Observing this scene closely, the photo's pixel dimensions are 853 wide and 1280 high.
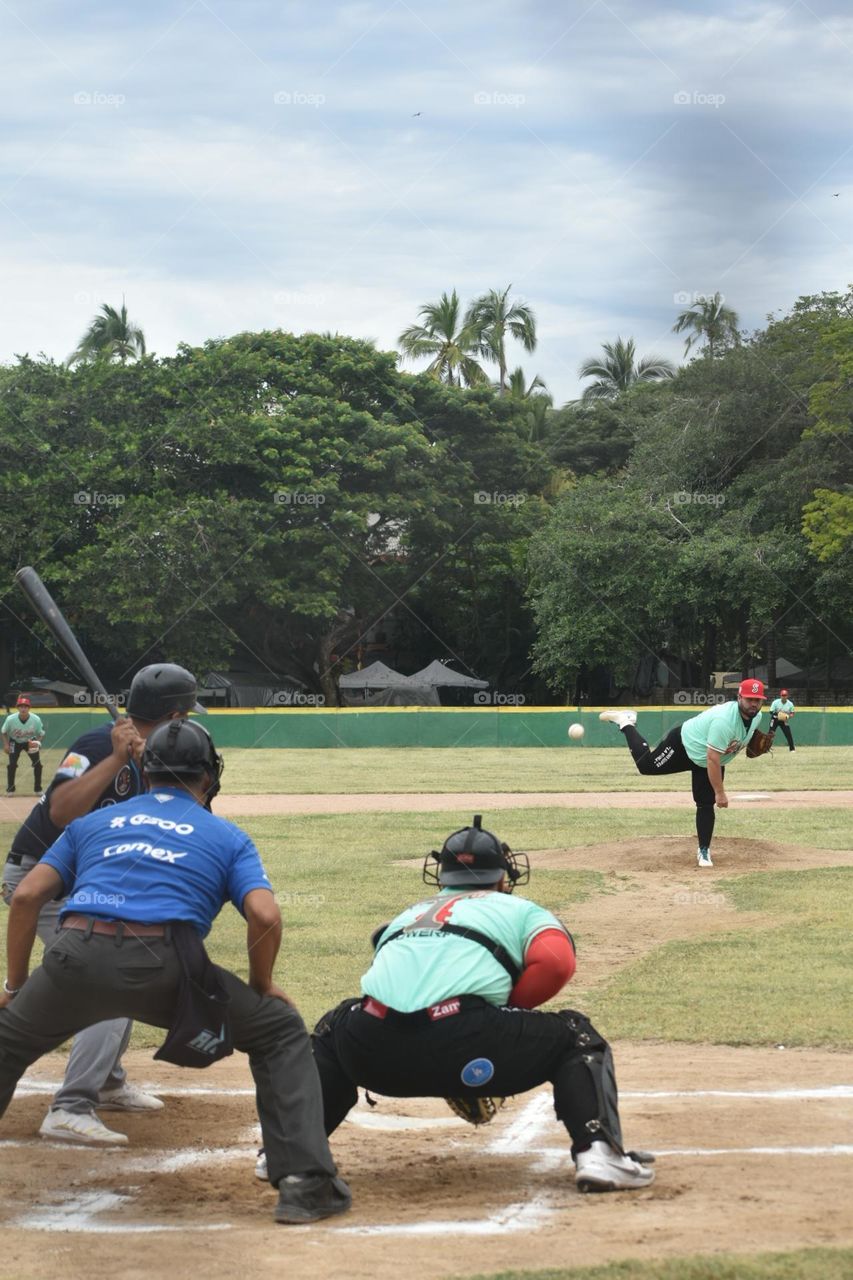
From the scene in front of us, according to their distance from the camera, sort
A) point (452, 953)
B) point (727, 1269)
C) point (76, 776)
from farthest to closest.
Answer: point (76, 776) → point (452, 953) → point (727, 1269)

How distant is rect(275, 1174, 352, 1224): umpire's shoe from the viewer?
4762 mm

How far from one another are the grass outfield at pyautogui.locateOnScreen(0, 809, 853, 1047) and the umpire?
3.35 m

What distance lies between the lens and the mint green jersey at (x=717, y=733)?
13834mm

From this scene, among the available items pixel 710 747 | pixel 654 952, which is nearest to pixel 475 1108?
pixel 654 952

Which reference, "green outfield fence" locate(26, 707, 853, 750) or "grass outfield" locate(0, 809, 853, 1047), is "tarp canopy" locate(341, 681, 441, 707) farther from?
"grass outfield" locate(0, 809, 853, 1047)

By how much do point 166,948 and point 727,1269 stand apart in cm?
199

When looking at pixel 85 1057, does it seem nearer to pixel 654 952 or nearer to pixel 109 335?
pixel 654 952

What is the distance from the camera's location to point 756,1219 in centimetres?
459

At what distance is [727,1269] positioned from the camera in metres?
4.03

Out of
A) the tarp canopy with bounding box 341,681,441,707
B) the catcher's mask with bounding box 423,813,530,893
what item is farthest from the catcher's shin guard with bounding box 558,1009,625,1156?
the tarp canopy with bounding box 341,681,441,707

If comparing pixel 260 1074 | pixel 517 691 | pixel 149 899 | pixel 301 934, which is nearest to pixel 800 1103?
pixel 260 1074

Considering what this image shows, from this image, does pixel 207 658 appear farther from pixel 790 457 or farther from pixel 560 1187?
pixel 560 1187

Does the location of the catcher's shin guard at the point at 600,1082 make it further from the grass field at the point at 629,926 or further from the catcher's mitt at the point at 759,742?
the catcher's mitt at the point at 759,742

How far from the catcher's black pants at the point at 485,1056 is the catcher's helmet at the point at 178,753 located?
40.5 inches
